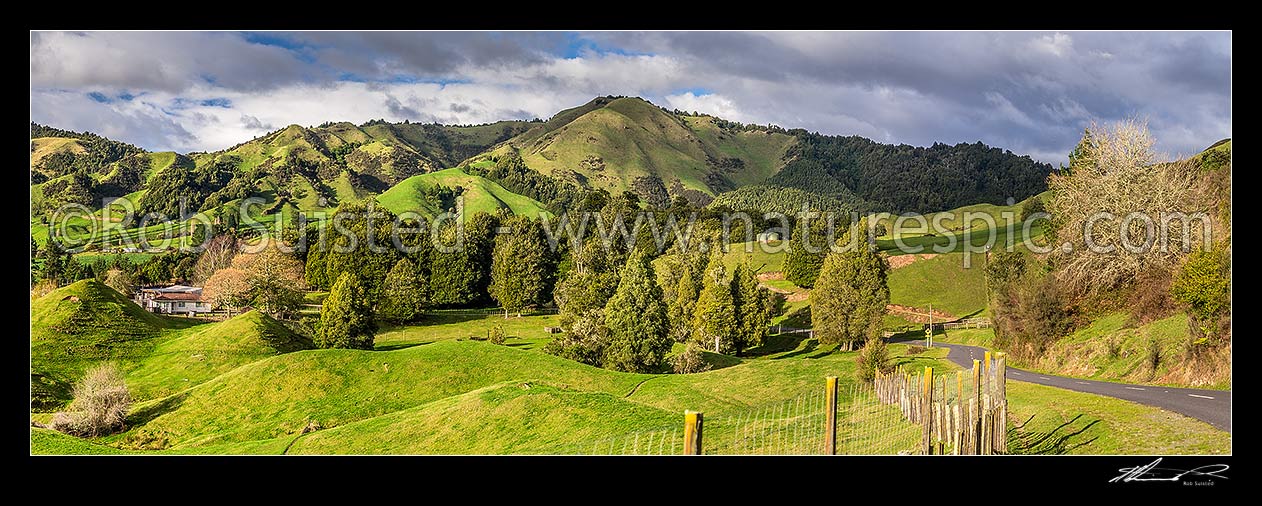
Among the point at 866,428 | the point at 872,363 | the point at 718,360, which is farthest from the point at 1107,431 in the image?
the point at 718,360

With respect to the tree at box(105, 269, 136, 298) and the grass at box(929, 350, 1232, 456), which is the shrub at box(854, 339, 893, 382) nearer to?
the grass at box(929, 350, 1232, 456)

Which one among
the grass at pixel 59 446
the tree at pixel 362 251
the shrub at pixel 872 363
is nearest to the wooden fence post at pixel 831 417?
the shrub at pixel 872 363

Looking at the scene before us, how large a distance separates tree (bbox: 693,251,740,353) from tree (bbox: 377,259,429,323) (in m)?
28.4

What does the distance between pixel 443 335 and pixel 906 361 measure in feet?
127

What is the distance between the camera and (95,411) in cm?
2614

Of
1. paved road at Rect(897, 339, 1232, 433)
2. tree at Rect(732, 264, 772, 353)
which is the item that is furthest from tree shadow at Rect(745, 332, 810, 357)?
paved road at Rect(897, 339, 1232, 433)

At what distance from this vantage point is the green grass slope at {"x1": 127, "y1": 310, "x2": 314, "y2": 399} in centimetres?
3600

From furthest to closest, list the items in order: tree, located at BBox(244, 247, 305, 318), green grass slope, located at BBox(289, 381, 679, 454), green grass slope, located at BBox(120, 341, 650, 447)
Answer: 1. tree, located at BBox(244, 247, 305, 318)
2. green grass slope, located at BBox(120, 341, 650, 447)
3. green grass slope, located at BBox(289, 381, 679, 454)

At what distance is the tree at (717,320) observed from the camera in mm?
51781

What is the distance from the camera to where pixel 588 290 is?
5359 cm

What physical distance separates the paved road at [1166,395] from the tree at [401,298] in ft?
164

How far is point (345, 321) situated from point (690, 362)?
22625 millimetres

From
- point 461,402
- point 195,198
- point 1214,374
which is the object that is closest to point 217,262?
point 461,402
